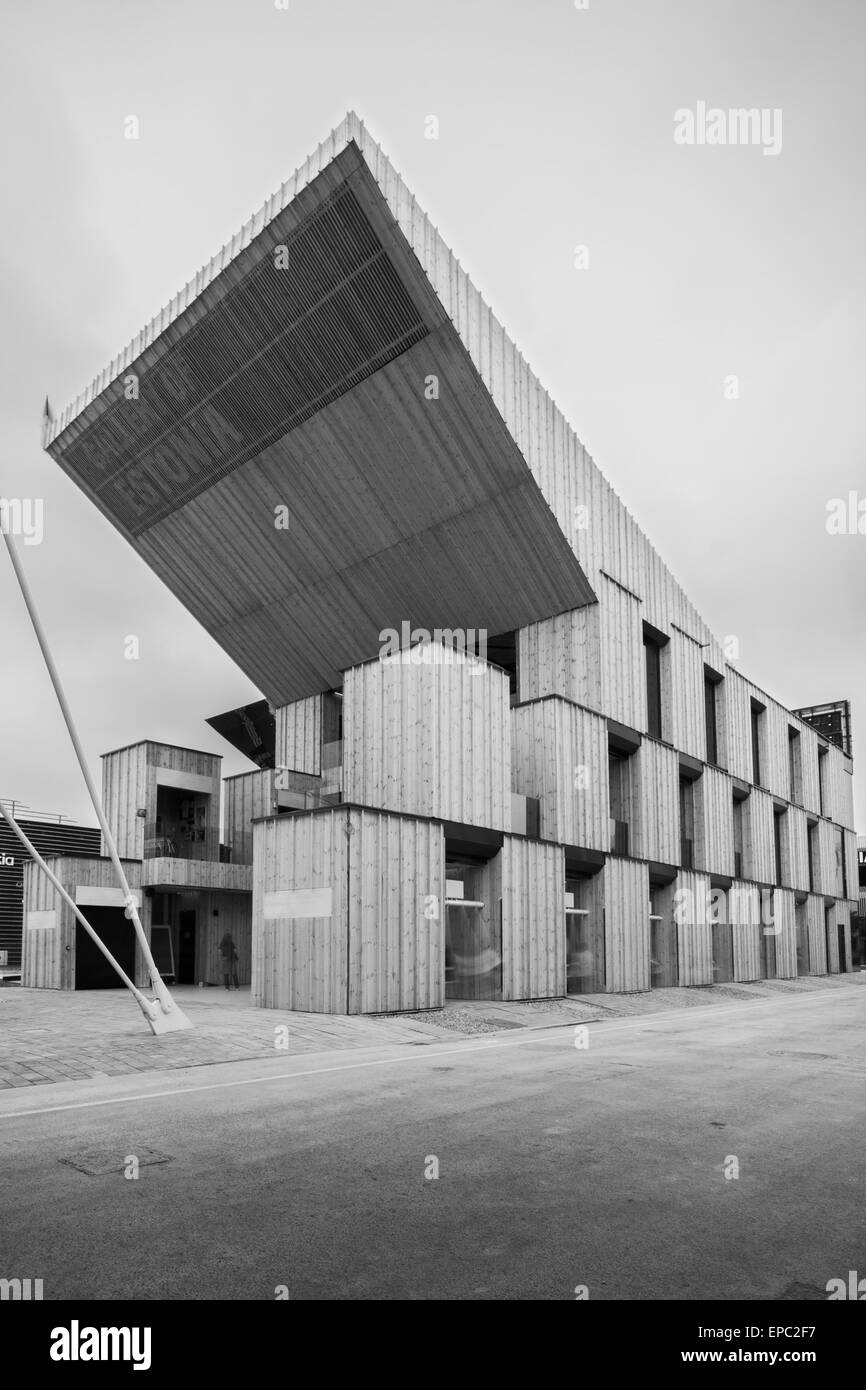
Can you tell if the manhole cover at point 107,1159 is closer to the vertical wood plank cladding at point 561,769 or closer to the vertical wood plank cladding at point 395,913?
the vertical wood plank cladding at point 395,913

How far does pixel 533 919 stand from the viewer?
23188mm

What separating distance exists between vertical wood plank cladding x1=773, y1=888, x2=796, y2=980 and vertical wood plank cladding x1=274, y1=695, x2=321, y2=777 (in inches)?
884

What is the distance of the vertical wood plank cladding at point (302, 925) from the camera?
18.0 metres

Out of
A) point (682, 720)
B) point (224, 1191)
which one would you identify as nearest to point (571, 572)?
point (682, 720)

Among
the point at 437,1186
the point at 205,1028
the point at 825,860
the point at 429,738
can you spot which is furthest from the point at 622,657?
the point at 825,860

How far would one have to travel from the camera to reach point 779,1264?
172 inches

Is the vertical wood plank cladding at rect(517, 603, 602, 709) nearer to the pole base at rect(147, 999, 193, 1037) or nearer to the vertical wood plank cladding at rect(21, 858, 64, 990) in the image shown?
the vertical wood plank cladding at rect(21, 858, 64, 990)

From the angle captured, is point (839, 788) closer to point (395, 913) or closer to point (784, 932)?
point (784, 932)

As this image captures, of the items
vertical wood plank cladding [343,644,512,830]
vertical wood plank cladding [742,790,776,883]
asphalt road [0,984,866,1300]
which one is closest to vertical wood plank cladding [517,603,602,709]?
vertical wood plank cladding [343,644,512,830]

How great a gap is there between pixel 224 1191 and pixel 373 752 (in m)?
16.7

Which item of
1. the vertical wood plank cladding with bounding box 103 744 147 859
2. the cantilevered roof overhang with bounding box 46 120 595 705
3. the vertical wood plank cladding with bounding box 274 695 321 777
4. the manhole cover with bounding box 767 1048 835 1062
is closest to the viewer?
the manhole cover with bounding box 767 1048 835 1062

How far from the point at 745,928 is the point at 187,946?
72.5ft

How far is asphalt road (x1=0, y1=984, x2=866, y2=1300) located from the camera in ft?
13.7
